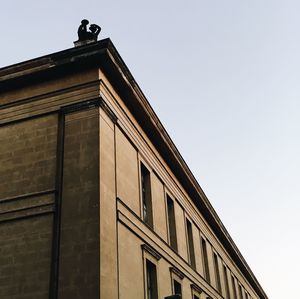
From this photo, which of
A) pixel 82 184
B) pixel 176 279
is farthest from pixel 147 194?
pixel 82 184

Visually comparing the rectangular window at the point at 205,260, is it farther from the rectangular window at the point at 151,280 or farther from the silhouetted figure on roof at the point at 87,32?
the silhouetted figure on roof at the point at 87,32

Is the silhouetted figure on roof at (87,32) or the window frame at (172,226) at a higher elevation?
the silhouetted figure on roof at (87,32)

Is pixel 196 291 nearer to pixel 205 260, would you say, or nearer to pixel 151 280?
pixel 205 260

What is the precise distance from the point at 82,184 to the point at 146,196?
5006 millimetres

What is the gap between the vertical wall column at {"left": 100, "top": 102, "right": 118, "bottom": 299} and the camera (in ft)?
35.9

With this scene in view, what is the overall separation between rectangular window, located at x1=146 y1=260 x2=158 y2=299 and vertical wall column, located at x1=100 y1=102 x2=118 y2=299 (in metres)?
3.46

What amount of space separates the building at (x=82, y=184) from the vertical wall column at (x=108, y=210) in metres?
0.03

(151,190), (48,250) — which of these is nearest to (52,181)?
(48,250)

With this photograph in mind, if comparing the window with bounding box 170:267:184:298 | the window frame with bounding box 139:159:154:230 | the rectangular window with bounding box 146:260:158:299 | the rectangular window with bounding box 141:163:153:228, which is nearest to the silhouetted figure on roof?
the window frame with bounding box 139:159:154:230

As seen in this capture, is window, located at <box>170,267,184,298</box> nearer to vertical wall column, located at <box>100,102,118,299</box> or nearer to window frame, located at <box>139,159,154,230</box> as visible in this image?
window frame, located at <box>139,159,154,230</box>

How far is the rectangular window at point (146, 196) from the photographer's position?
53.1ft

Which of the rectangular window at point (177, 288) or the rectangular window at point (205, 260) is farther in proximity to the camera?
the rectangular window at point (205, 260)

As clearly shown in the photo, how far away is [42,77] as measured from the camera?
14.1m

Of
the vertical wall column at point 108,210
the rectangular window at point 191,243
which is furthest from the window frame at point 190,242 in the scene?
the vertical wall column at point 108,210
